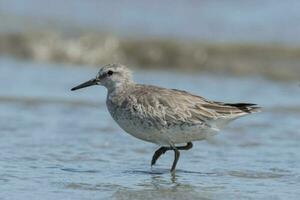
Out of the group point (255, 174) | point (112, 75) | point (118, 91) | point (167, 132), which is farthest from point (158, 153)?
point (112, 75)

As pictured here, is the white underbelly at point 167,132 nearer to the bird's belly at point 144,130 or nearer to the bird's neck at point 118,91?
the bird's belly at point 144,130

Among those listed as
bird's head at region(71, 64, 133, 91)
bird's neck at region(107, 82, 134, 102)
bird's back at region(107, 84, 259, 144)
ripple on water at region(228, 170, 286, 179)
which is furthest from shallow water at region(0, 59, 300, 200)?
bird's head at region(71, 64, 133, 91)

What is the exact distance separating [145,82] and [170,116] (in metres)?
5.01

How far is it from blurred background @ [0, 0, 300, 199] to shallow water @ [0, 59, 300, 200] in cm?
1

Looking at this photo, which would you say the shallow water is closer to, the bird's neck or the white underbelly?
the white underbelly

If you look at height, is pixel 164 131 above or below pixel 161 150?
above

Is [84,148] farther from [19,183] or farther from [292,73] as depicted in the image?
[292,73]

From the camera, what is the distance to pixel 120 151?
9070mm

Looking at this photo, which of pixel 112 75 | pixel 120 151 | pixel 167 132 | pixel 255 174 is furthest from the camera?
pixel 120 151

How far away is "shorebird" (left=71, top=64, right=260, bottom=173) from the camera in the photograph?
8156mm

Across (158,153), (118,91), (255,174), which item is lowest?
(255,174)

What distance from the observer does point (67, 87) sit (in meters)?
12.6

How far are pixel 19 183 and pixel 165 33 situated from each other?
8879 millimetres

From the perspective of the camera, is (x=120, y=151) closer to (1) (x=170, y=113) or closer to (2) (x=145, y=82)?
(1) (x=170, y=113)
